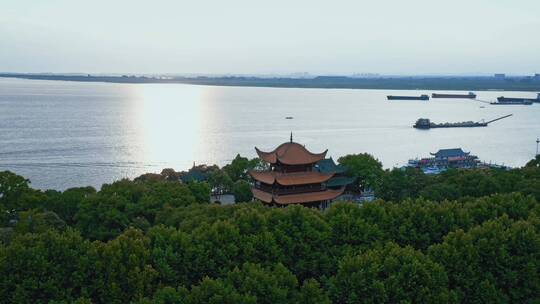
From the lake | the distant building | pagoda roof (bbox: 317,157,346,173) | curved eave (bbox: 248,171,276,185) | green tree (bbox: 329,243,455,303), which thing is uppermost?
green tree (bbox: 329,243,455,303)

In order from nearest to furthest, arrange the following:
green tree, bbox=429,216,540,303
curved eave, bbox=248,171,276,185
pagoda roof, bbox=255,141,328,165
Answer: green tree, bbox=429,216,540,303 → curved eave, bbox=248,171,276,185 → pagoda roof, bbox=255,141,328,165

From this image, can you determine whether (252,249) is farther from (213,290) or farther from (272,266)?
(213,290)

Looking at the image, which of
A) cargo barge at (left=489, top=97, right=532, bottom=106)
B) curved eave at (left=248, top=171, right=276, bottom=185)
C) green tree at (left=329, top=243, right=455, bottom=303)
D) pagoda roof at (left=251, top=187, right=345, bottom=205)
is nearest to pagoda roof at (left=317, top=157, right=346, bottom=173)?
pagoda roof at (left=251, top=187, right=345, bottom=205)

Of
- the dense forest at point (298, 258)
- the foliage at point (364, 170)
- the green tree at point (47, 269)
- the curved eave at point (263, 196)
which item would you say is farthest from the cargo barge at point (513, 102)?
the green tree at point (47, 269)

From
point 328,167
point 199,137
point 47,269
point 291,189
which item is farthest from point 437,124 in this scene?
point 47,269

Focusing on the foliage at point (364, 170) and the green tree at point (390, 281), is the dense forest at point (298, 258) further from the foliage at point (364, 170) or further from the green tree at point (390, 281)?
the foliage at point (364, 170)

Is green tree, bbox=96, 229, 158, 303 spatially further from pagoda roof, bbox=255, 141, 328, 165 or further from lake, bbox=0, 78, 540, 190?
lake, bbox=0, 78, 540, 190

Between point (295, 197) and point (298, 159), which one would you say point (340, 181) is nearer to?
point (298, 159)
